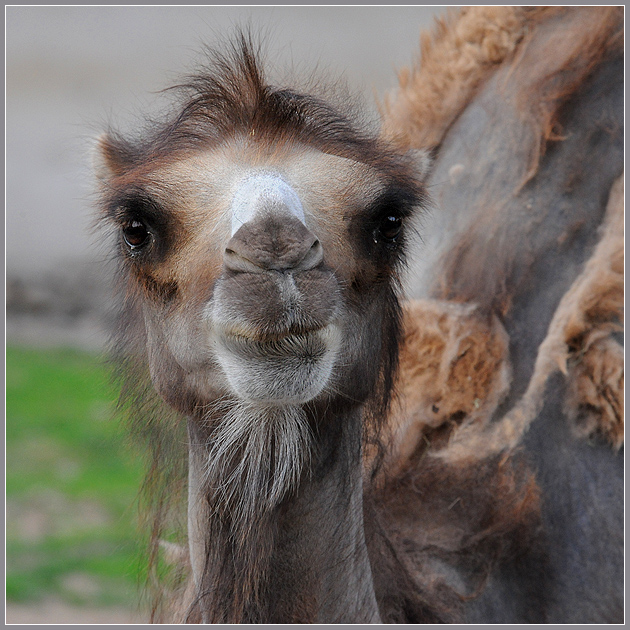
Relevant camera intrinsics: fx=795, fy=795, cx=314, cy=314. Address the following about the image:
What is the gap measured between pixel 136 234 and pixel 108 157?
19.7 inches

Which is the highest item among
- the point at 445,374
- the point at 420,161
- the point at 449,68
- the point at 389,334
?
the point at 449,68

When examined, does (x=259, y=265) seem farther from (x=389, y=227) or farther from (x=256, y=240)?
(x=389, y=227)

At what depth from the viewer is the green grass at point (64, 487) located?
237 inches

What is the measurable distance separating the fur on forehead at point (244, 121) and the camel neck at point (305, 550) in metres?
0.80

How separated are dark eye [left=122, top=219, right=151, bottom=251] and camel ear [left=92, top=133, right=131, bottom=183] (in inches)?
15.7

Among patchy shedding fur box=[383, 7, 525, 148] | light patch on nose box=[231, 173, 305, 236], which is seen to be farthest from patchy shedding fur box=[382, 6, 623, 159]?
light patch on nose box=[231, 173, 305, 236]

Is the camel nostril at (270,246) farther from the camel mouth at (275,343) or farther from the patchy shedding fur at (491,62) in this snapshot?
the patchy shedding fur at (491,62)

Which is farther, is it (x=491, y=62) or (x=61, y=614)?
(x=61, y=614)

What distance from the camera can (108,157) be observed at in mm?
2580

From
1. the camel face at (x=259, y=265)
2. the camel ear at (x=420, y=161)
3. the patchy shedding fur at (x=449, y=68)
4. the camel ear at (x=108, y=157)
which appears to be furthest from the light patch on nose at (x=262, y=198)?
the patchy shedding fur at (x=449, y=68)

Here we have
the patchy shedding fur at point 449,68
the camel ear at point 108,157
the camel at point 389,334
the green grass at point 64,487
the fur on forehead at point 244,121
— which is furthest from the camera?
the green grass at point 64,487

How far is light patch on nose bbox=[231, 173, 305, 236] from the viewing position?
1.95 m

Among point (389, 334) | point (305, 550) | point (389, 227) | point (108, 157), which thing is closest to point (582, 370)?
point (389, 334)

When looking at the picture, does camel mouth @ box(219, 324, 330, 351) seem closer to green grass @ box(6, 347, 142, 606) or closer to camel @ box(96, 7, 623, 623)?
camel @ box(96, 7, 623, 623)
